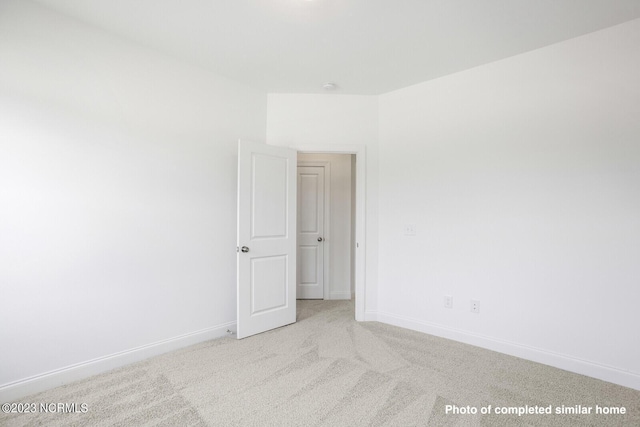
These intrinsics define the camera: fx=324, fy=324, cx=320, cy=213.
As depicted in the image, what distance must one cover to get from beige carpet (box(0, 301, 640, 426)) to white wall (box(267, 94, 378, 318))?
1161 millimetres

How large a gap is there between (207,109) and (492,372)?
3.33 meters

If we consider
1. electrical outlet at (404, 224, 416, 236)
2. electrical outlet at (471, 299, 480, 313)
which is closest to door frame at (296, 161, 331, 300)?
electrical outlet at (404, 224, 416, 236)

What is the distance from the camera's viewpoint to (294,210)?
3646mm

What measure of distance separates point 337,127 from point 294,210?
1.07 metres

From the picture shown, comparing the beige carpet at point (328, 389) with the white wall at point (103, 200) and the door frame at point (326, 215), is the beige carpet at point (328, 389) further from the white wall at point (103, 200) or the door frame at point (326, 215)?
the door frame at point (326, 215)

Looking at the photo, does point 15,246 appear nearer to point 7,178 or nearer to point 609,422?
point 7,178

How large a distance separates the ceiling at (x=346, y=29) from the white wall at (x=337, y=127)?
0.54 meters

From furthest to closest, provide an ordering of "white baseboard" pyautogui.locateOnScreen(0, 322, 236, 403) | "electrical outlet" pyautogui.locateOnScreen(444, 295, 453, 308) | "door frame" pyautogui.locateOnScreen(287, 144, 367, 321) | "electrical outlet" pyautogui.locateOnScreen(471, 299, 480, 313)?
"door frame" pyautogui.locateOnScreen(287, 144, 367, 321) < "electrical outlet" pyautogui.locateOnScreen(444, 295, 453, 308) < "electrical outlet" pyautogui.locateOnScreen(471, 299, 480, 313) < "white baseboard" pyautogui.locateOnScreen(0, 322, 236, 403)

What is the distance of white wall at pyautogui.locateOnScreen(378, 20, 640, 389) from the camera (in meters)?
2.35

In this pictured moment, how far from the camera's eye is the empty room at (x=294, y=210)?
2.10 metres

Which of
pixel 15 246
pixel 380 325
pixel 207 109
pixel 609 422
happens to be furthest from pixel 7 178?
pixel 609 422

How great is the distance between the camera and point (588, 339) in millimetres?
2443

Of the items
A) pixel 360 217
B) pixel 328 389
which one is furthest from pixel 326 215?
pixel 328 389

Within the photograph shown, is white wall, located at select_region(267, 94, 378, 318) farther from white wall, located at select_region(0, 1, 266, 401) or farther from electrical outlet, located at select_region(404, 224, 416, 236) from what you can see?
white wall, located at select_region(0, 1, 266, 401)
